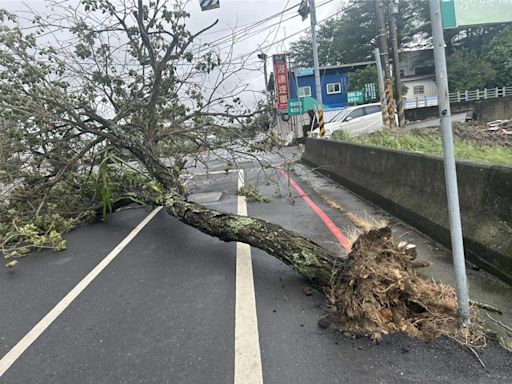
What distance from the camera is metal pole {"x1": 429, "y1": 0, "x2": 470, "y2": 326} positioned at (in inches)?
103

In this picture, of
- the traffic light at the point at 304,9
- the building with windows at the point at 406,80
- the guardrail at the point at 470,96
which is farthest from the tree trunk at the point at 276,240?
the guardrail at the point at 470,96

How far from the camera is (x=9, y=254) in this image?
5.66 m

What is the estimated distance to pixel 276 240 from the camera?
4.14 meters

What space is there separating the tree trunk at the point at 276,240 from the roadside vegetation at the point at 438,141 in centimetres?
331

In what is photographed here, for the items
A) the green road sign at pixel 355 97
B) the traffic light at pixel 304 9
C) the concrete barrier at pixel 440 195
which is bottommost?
the concrete barrier at pixel 440 195

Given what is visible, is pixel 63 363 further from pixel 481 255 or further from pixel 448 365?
pixel 481 255

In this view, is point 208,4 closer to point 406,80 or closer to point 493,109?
point 493,109

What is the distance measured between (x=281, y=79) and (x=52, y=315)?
74.4 feet

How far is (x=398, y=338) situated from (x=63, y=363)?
2.53 meters

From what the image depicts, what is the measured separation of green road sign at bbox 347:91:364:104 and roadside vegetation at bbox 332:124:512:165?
18919mm

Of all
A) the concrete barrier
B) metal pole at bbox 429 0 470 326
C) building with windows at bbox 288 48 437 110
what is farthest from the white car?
metal pole at bbox 429 0 470 326

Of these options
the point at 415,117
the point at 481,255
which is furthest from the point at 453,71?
the point at 481,255

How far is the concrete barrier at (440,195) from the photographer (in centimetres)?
350

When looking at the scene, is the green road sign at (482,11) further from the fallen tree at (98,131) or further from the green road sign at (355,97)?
the green road sign at (355,97)
